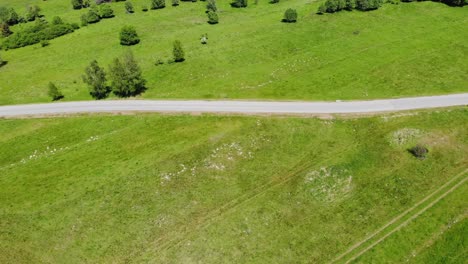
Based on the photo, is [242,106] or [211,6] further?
[211,6]

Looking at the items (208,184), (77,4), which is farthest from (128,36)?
(208,184)

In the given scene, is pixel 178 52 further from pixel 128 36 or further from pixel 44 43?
pixel 44 43

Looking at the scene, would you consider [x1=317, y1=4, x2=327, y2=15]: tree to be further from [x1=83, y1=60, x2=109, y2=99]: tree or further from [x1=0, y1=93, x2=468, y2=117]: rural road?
[x1=83, y1=60, x2=109, y2=99]: tree

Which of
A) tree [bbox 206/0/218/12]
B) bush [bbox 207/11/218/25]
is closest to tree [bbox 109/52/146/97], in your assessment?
bush [bbox 207/11/218/25]

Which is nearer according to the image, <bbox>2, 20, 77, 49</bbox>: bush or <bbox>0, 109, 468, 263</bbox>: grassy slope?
<bbox>0, 109, 468, 263</bbox>: grassy slope

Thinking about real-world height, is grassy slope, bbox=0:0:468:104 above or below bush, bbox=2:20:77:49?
below

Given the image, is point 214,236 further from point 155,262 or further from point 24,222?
point 24,222

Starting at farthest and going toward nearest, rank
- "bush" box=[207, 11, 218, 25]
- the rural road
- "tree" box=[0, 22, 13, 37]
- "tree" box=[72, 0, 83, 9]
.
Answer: "tree" box=[72, 0, 83, 9] < "bush" box=[207, 11, 218, 25] < "tree" box=[0, 22, 13, 37] < the rural road
